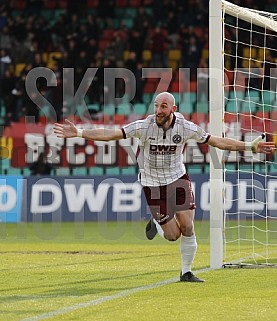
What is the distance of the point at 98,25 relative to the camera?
Result: 29172 mm

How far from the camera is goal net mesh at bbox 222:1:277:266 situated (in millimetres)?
13250

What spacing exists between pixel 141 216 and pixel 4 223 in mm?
2976

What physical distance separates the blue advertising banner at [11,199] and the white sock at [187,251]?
962cm

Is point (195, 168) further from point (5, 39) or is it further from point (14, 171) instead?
point (5, 39)

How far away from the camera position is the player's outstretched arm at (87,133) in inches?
380

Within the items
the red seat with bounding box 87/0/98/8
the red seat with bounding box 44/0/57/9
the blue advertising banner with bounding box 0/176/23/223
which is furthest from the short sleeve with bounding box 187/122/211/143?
the red seat with bounding box 44/0/57/9

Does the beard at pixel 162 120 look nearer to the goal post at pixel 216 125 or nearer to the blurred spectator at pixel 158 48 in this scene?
the goal post at pixel 216 125

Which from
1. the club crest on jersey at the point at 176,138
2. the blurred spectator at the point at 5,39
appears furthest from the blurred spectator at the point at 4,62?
the club crest on jersey at the point at 176,138

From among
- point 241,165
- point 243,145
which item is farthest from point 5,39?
point 243,145

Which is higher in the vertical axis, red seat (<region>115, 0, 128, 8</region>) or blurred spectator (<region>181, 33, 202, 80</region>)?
red seat (<region>115, 0, 128, 8</region>)

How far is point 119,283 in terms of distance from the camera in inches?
410

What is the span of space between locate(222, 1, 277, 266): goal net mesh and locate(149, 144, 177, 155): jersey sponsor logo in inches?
92.2

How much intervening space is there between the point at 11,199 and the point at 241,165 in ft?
17.6

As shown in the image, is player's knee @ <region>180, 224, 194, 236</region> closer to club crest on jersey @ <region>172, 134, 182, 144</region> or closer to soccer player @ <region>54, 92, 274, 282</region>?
soccer player @ <region>54, 92, 274, 282</region>
